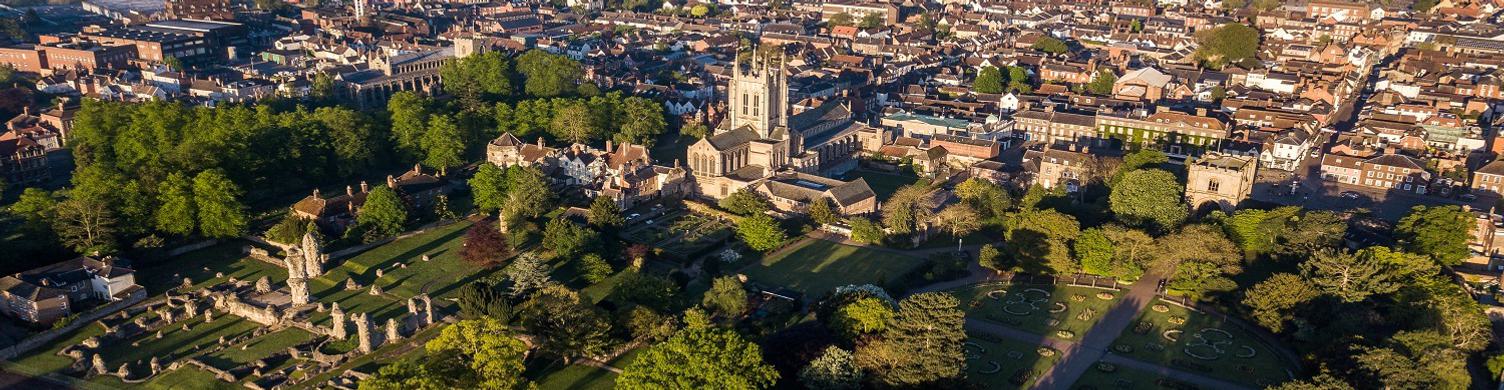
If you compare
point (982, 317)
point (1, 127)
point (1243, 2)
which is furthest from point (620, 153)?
point (1243, 2)

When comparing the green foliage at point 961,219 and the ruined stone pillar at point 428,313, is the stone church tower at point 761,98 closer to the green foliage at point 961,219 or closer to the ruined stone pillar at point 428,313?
the green foliage at point 961,219

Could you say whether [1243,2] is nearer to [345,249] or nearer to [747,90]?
[747,90]

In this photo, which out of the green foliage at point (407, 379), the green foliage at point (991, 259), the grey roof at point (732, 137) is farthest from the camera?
the grey roof at point (732, 137)

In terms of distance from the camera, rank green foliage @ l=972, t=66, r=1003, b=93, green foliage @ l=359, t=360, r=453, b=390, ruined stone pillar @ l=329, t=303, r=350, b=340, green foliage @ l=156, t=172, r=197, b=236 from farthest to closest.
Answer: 1. green foliage @ l=972, t=66, r=1003, b=93
2. green foliage @ l=156, t=172, r=197, b=236
3. ruined stone pillar @ l=329, t=303, r=350, b=340
4. green foliage @ l=359, t=360, r=453, b=390

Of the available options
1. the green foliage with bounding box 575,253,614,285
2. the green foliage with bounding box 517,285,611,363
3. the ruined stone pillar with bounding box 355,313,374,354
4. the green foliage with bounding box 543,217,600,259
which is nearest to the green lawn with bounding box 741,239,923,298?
the green foliage with bounding box 575,253,614,285

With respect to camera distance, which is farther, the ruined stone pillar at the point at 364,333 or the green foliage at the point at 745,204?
the green foliage at the point at 745,204

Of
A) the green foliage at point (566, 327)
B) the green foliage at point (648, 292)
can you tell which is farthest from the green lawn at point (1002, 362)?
the green foliage at point (566, 327)

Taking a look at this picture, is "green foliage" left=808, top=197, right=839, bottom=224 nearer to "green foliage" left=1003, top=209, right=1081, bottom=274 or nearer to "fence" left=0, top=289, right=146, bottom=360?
"green foliage" left=1003, top=209, right=1081, bottom=274
